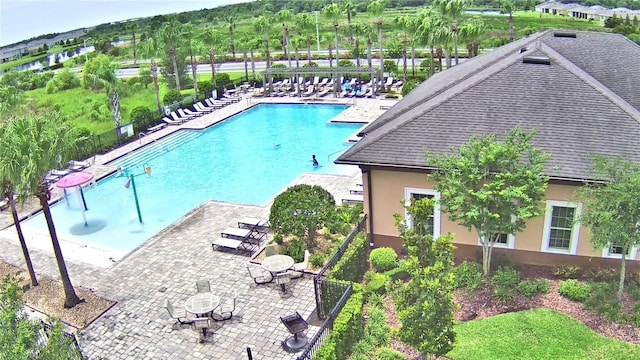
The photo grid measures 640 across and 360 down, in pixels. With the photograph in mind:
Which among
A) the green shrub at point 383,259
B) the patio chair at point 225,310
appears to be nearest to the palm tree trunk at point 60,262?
the patio chair at point 225,310

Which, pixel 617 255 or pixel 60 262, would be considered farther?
pixel 60 262

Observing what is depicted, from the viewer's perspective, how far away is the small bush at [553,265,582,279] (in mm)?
15969

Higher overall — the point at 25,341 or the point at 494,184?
the point at 494,184

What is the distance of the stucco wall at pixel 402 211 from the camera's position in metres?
16.0

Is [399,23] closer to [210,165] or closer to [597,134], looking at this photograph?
[210,165]

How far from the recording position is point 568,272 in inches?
629

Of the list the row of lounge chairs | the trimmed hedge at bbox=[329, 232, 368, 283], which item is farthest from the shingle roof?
the row of lounge chairs

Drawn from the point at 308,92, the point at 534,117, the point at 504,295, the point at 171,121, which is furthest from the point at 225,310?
the point at 308,92

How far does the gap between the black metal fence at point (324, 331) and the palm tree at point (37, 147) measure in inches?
360

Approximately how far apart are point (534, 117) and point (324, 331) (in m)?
10.0

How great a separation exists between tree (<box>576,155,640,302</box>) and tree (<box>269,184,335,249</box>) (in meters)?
8.48

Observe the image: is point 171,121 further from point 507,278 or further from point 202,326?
point 507,278

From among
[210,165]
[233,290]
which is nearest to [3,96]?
[210,165]

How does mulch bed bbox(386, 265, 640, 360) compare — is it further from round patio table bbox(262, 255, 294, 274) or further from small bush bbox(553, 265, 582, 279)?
round patio table bbox(262, 255, 294, 274)
